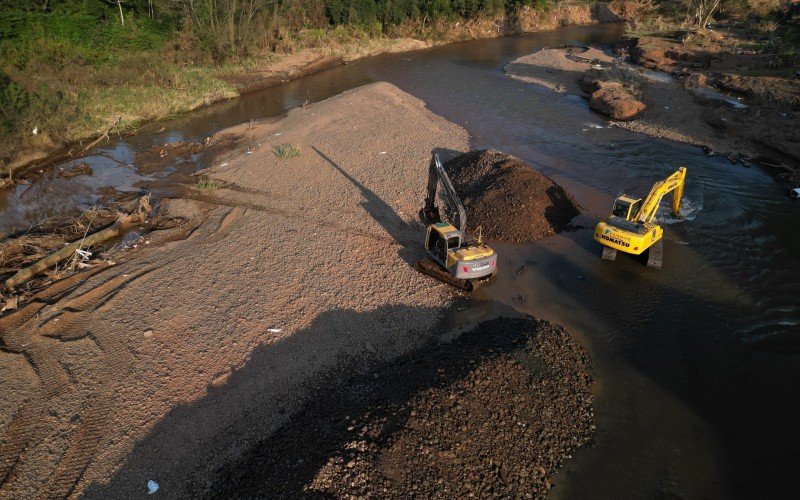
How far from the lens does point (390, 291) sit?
1379 centimetres

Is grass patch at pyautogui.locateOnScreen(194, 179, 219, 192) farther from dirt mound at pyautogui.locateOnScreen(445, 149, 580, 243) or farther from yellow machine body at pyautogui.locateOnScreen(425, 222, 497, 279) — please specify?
yellow machine body at pyautogui.locateOnScreen(425, 222, 497, 279)

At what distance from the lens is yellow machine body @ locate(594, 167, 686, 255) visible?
14156 mm

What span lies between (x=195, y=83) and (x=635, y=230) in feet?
97.9

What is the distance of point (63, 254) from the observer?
1495cm

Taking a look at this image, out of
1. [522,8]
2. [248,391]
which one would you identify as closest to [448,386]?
[248,391]

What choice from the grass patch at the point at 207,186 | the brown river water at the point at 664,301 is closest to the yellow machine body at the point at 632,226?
the brown river water at the point at 664,301

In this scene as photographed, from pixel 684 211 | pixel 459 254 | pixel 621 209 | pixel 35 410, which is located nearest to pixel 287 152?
pixel 459 254

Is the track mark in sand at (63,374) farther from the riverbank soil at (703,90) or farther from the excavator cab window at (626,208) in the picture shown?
the riverbank soil at (703,90)

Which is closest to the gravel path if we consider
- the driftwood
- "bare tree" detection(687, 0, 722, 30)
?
the driftwood

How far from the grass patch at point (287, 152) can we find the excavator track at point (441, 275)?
415 inches

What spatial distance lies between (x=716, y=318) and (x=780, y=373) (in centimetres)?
204

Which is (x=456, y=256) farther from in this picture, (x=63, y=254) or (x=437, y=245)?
(x=63, y=254)

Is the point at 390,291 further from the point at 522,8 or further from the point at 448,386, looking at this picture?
the point at 522,8

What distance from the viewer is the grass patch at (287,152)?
22125 mm
